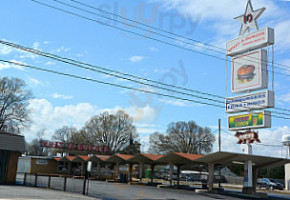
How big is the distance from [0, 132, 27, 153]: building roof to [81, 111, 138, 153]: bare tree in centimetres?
4255

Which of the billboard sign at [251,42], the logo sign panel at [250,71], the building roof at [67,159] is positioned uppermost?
the billboard sign at [251,42]

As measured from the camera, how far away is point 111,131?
71000 mm

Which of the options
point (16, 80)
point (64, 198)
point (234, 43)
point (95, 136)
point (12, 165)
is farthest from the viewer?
point (95, 136)

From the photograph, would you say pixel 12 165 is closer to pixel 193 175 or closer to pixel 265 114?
pixel 265 114

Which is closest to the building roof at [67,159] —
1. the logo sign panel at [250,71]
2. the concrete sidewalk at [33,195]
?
the logo sign panel at [250,71]

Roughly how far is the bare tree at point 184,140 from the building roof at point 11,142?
5062 centimetres

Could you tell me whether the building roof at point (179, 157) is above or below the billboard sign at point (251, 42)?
below

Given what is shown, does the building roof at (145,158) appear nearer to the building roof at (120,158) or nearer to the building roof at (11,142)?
the building roof at (120,158)

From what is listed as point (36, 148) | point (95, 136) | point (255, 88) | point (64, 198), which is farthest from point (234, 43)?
point (36, 148)

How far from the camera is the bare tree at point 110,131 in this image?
70875mm

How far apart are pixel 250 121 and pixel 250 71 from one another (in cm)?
523

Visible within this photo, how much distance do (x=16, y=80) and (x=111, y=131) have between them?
85.2 ft

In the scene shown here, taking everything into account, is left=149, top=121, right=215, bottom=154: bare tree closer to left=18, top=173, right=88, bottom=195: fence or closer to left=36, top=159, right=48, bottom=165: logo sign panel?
left=36, top=159, right=48, bottom=165: logo sign panel

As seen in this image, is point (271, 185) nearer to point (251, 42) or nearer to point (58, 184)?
point (251, 42)
